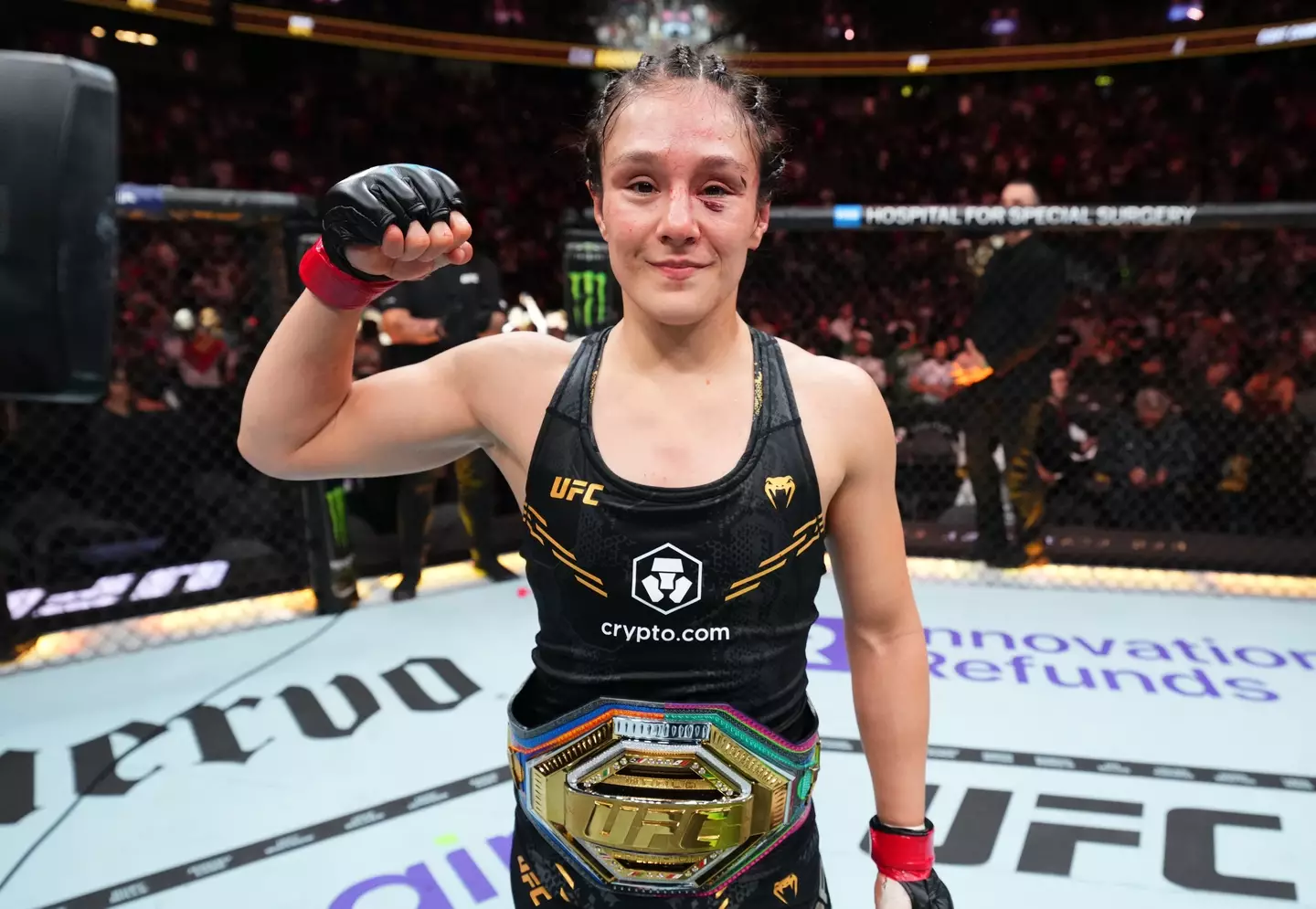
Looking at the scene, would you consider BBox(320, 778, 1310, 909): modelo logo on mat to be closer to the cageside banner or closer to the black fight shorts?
the black fight shorts

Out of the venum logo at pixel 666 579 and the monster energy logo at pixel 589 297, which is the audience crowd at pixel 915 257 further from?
the monster energy logo at pixel 589 297

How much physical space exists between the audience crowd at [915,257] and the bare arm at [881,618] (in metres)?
0.42

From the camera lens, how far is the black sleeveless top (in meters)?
1.04

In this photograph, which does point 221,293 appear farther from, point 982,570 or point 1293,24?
point 1293,24

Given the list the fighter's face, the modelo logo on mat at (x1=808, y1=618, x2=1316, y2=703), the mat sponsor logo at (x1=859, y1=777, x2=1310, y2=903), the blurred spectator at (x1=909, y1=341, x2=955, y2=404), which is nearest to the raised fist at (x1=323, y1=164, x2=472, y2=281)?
the fighter's face

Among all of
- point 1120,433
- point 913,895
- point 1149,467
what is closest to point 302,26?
point 1120,433

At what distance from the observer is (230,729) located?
2639 millimetres

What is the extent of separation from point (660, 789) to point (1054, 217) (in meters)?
3.29

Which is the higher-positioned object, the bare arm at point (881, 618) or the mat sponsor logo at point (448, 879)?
the bare arm at point (881, 618)

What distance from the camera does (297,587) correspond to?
3803 millimetres

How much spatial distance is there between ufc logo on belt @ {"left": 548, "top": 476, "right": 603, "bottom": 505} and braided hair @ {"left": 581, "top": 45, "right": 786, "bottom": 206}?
1.18 ft

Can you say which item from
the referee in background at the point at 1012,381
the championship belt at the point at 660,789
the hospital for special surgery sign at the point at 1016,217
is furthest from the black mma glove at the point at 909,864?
the referee in background at the point at 1012,381

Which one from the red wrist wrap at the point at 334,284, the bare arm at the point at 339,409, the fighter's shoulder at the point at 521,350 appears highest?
the red wrist wrap at the point at 334,284

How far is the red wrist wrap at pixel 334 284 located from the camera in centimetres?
100
